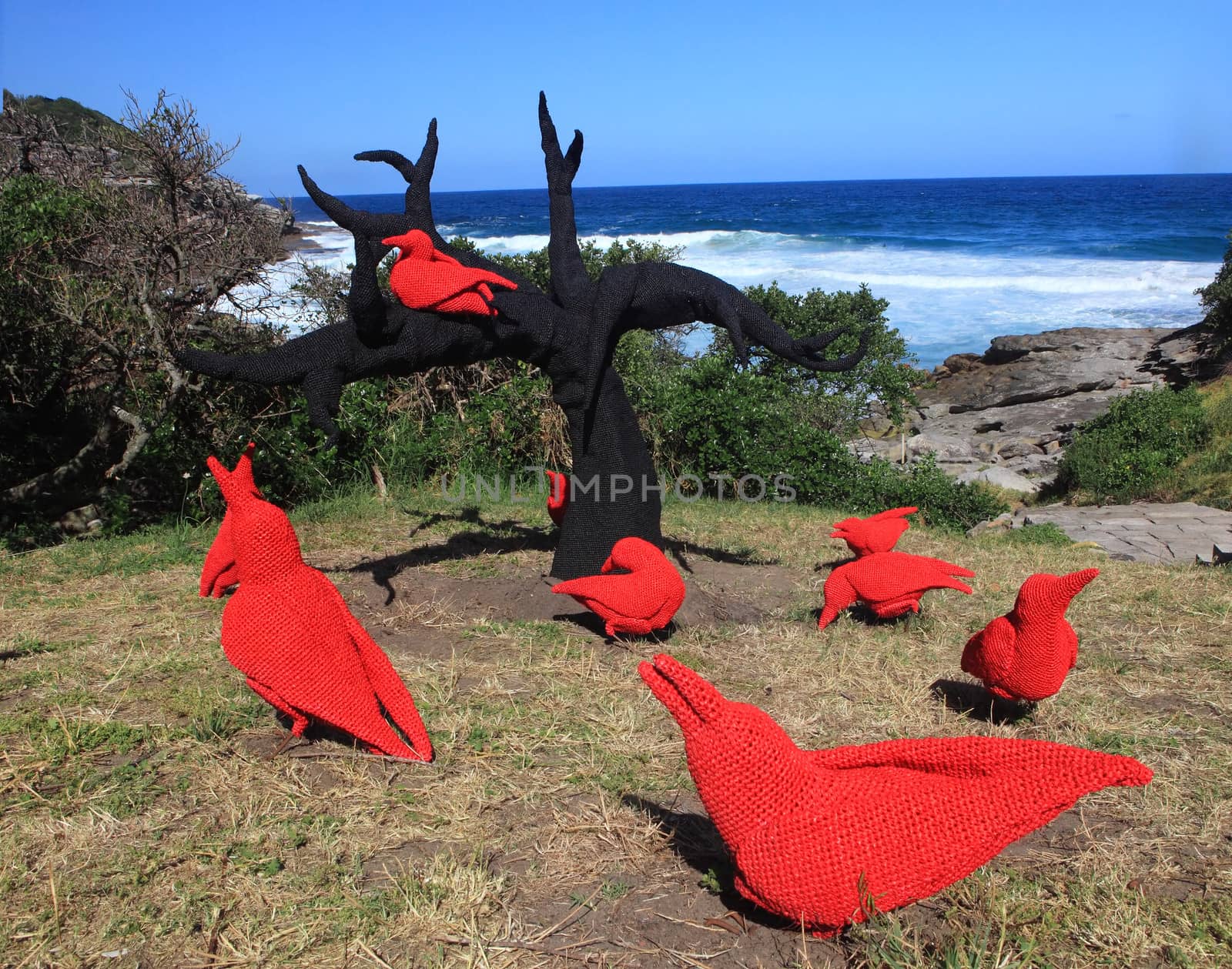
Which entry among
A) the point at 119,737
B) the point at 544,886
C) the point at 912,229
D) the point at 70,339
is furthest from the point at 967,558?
the point at 912,229

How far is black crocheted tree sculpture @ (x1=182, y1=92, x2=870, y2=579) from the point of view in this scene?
4.44 metres

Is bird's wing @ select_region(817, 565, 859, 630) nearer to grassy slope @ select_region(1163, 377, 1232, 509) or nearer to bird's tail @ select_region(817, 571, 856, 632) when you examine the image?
bird's tail @ select_region(817, 571, 856, 632)

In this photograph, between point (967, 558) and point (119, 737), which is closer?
point (119, 737)

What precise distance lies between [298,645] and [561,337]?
240 centimetres

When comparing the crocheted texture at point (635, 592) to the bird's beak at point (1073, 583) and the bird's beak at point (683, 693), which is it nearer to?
the bird's beak at point (1073, 583)

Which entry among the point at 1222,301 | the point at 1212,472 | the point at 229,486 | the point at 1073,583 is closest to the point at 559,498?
the point at 229,486

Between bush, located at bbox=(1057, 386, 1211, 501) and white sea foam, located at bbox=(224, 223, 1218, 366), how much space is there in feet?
42.6

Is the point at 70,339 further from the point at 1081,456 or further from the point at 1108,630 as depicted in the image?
the point at 1081,456

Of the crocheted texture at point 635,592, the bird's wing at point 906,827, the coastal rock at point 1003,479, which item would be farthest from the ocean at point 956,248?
the bird's wing at point 906,827

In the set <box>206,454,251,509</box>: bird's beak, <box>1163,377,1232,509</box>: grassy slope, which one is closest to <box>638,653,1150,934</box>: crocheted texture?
<box>206,454,251,509</box>: bird's beak

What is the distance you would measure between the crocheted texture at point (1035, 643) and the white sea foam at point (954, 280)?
68.2 feet

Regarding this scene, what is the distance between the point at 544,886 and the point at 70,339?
5818 millimetres

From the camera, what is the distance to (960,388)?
20094 millimetres

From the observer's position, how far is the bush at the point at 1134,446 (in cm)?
1027
